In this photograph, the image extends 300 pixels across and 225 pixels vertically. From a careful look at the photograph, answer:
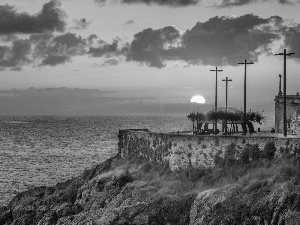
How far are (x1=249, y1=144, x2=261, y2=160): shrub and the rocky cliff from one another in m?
0.50

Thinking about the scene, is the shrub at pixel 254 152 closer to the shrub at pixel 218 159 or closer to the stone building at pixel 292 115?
A: the shrub at pixel 218 159

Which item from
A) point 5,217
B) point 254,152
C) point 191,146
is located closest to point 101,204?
point 191,146

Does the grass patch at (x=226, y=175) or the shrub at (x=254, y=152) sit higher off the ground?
the shrub at (x=254, y=152)

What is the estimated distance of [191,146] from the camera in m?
45.9

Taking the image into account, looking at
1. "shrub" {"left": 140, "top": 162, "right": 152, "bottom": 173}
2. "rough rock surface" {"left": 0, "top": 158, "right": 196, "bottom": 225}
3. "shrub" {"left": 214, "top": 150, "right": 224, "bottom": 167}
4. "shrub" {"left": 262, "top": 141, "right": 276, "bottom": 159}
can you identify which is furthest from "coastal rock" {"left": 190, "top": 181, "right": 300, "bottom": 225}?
"shrub" {"left": 140, "top": 162, "right": 152, "bottom": 173}

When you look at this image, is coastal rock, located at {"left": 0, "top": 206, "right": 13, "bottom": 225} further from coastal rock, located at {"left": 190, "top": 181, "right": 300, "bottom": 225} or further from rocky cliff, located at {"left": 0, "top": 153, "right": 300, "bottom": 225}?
coastal rock, located at {"left": 190, "top": 181, "right": 300, "bottom": 225}

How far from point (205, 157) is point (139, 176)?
686cm

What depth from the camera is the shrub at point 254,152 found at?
41312 millimetres

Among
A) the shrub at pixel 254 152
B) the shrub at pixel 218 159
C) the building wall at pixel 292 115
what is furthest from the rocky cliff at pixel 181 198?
the building wall at pixel 292 115

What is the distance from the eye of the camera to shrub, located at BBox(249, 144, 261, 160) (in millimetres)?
41312

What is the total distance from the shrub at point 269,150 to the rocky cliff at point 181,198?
499 mm

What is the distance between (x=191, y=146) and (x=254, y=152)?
6.41 m

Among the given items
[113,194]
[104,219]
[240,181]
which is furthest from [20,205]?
[240,181]

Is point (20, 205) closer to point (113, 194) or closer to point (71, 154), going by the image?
point (113, 194)
